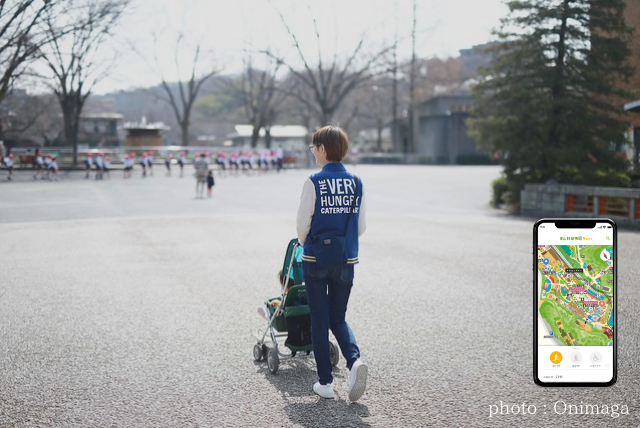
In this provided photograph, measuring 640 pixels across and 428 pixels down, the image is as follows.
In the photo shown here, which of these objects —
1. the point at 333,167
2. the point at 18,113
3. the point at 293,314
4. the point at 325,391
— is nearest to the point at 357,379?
the point at 325,391

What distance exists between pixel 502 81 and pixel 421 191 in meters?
8.86

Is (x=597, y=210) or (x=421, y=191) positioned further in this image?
(x=421, y=191)

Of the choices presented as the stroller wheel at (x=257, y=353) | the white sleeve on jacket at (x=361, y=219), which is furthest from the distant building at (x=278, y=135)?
the white sleeve on jacket at (x=361, y=219)

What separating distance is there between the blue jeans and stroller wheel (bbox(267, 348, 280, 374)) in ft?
2.25

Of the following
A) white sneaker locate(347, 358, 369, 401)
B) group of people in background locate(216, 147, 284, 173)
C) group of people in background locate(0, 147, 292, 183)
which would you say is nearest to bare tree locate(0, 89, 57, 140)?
group of people in background locate(0, 147, 292, 183)

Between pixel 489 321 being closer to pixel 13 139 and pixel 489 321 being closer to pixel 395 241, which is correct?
pixel 395 241

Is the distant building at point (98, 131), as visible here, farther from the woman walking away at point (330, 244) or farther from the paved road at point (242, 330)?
the woman walking away at point (330, 244)

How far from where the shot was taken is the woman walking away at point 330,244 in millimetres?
4746

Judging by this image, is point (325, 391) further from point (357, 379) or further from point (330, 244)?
point (330, 244)

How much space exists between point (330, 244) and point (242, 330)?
8.95 feet

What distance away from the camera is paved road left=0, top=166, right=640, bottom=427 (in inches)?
190

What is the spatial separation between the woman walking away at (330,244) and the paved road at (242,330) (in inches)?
12.2

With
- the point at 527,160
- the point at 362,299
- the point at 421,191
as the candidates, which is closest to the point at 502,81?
the point at 527,160

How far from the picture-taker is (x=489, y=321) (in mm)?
7426
